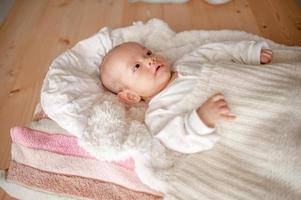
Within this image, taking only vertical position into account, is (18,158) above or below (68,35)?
below

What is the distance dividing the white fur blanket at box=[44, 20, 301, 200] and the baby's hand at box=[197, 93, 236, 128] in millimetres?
42

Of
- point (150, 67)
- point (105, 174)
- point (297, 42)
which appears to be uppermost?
point (150, 67)

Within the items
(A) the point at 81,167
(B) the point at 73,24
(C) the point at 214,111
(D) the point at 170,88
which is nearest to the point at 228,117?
(C) the point at 214,111

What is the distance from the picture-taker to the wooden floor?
1397 millimetres

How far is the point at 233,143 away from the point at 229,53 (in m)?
0.37

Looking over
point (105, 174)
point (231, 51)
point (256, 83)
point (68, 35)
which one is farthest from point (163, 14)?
point (105, 174)

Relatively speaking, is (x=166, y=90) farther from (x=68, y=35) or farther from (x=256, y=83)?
(x=68, y=35)

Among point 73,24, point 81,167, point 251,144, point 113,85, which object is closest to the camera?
point 251,144

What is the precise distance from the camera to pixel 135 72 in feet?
3.43

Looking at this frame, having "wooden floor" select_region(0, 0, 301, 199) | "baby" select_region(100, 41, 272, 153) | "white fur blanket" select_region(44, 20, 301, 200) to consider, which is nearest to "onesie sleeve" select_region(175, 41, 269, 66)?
"baby" select_region(100, 41, 272, 153)

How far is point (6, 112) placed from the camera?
1288mm

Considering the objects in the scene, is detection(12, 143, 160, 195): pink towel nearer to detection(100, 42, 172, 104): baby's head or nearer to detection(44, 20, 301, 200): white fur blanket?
detection(44, 20, 301, 200): white fur blanket

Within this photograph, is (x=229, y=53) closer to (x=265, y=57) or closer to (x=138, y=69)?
(x=265, y=57)

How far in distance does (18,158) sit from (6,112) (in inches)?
11.8
